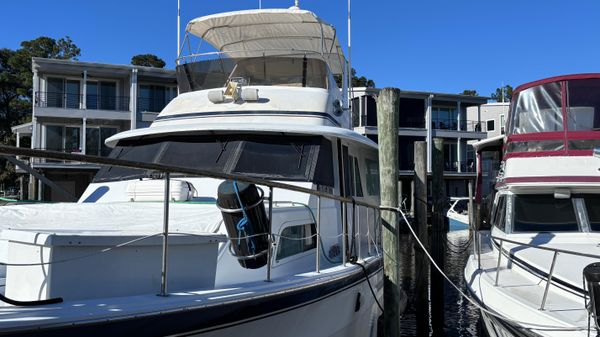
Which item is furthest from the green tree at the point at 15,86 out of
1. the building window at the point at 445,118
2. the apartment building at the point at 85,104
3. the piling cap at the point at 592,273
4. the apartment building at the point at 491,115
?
the piling cap at the point at 592,273

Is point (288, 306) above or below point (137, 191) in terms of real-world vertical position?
below

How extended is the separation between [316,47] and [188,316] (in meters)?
7.30

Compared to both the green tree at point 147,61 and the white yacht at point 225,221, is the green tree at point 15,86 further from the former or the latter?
the white yacht at point 225,221

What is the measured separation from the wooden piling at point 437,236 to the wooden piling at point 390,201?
3269mm

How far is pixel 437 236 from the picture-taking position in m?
9.79

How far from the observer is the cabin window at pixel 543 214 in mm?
7328

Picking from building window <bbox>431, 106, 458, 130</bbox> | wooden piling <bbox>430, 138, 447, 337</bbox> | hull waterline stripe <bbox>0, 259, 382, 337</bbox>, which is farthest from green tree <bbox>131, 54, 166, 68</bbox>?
hull waterline stripe <bbox>0, 259, 382, 337</bbox>

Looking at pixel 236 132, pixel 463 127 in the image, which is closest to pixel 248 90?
pixel 236 132

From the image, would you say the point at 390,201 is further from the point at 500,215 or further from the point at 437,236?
the point at 437,236

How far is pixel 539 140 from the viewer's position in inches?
317

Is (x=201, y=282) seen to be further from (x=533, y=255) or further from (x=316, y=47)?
(x=316, y=47)

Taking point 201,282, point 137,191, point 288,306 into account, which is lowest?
point 288,306

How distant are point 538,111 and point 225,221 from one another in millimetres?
6593

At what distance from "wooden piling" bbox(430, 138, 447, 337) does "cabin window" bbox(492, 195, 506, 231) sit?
1202 millimetres
